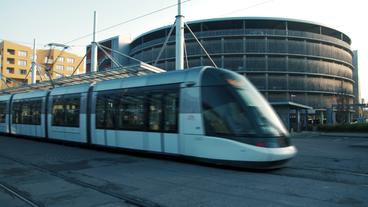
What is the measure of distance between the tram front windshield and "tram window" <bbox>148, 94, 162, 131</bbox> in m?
1.97

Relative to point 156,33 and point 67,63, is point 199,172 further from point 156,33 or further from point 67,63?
point 67,63

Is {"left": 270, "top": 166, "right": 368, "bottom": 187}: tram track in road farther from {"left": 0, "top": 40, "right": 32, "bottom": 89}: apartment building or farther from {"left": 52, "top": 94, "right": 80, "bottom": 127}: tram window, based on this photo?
{"left": 0, "top": 40, "right": 32, "bottom": 89}: apartment building

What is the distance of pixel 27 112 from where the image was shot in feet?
69.0

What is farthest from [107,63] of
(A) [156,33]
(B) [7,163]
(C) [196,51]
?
(B) [7,163]

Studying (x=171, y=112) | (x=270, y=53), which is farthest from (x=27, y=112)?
(x=270, y=53)

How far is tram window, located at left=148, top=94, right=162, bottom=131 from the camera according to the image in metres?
12.0

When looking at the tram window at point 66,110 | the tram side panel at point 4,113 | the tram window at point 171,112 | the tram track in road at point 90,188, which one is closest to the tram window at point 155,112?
the tram window at point 171,112

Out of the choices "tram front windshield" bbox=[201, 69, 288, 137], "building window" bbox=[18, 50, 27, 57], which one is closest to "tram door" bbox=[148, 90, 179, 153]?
"tram front windshield" bbox=[201, 69, 288, 137]

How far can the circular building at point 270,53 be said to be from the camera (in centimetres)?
6400

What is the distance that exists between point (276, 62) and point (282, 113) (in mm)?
17605

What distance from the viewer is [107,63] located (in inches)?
3039

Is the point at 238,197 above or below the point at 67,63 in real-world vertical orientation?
below

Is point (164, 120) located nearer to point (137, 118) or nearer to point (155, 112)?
point (155, 112)

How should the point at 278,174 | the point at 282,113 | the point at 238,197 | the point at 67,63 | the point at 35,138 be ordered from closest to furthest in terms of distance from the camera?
the point at 238,197, the point at 278,174, the point at 35,138, the point at 282,113, the point at 67,63
